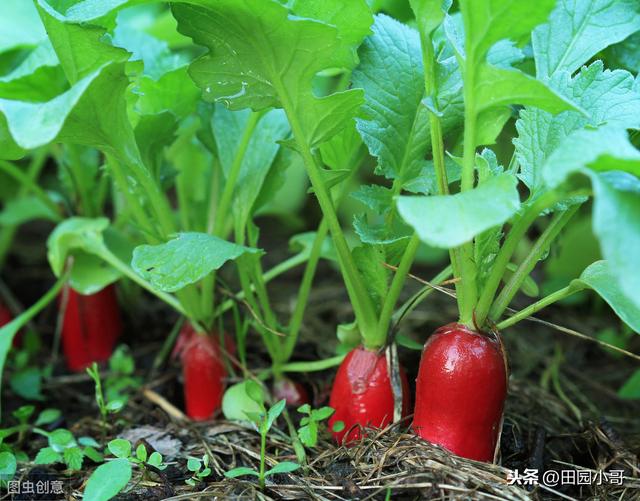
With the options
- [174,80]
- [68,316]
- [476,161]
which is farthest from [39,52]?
[476,161]

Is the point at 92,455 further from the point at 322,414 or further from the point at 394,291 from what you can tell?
the point at 394,291

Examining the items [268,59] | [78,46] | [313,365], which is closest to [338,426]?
[313,365]

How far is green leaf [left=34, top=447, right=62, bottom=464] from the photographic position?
3.13 ft

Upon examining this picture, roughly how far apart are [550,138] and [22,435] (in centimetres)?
87

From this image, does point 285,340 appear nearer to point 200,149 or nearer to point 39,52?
point 200,149

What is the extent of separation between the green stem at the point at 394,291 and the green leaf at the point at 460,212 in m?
0.16

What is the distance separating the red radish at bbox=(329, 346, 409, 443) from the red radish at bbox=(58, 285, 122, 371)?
61cm

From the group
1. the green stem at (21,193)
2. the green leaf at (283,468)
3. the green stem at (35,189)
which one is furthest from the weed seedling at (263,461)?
the green stem at (21,193)

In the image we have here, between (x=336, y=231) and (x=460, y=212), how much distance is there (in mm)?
259

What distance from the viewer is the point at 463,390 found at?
2.77 feet

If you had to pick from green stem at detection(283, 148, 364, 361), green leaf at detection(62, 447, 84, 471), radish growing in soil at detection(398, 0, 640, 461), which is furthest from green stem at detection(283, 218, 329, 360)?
green leaf at detection(62, 447, 84, 471)

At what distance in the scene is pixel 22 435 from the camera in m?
1.10

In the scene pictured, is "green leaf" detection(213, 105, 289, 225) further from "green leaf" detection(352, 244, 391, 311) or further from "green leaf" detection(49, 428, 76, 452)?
"green leaf" detection(49, 428, 76, 452)

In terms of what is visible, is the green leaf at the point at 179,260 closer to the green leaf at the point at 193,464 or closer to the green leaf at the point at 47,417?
the green leaf at the point at 193,464
